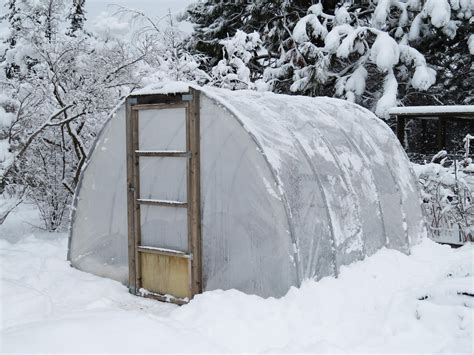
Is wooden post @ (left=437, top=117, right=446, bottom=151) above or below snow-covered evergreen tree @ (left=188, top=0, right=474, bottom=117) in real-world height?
below

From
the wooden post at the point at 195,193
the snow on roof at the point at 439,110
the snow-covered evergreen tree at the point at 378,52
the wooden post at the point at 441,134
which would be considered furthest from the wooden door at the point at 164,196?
the snow-covered evergreen tree at the point at 378,52

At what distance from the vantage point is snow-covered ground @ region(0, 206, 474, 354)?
387 cm

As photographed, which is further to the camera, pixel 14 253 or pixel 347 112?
pixel 347 112

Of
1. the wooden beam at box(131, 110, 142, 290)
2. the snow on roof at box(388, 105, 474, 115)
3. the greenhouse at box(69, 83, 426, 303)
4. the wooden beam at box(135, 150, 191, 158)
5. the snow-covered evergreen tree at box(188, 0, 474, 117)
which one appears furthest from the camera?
the snow-covered evergreen tree at box(188, 0, 474, 117)

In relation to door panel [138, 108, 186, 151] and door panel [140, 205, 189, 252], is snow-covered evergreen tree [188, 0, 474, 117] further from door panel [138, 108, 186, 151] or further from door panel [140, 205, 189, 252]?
door panel [140, 205, 189, 252]

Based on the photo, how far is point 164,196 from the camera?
606 cm

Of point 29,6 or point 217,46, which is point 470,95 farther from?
point 29,6

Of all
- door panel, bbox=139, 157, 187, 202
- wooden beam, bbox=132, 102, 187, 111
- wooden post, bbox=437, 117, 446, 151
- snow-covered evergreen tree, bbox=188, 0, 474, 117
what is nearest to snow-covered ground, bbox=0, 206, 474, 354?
door panel, bbox=139, 157, 187, 202

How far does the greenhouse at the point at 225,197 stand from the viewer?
17.4 feet

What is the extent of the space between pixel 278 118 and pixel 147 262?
234cm

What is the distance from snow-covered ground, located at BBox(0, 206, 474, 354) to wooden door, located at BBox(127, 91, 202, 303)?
0.32 metres

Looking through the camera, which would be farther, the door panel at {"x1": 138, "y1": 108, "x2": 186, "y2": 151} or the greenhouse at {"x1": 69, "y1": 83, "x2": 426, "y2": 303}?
the door panel at {"x1": 138, "y1": 108, "x2": 186, "y2": 151}

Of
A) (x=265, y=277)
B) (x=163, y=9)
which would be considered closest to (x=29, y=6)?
(x=163, y=9)

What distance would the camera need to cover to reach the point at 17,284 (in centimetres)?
584
